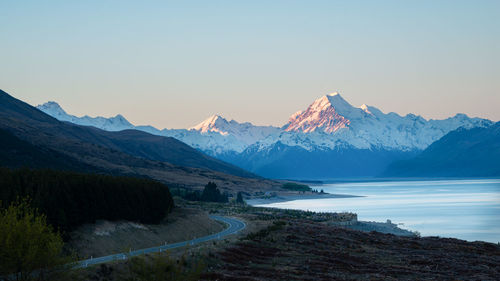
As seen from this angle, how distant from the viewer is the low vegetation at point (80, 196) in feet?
221

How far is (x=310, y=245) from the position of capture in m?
83.3

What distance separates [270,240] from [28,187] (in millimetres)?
29473

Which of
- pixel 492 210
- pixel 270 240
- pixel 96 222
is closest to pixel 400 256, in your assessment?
pixel 270 240

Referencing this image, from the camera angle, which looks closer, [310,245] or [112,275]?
[112,275]

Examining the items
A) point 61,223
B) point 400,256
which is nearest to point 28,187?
point 61,223

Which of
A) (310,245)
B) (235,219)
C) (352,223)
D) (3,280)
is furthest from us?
(352,223)

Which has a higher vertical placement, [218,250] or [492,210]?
[492,210]

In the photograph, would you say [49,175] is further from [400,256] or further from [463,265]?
[463,265]

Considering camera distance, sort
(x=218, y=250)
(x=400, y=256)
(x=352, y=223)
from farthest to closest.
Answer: (x=352, y=223)
(x=400, y=256)
(x=218, y=250)

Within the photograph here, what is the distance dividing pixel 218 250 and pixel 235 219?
53.6m

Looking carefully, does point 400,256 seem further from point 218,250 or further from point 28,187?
point 28,187

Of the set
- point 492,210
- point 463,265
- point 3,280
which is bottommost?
point 3,280

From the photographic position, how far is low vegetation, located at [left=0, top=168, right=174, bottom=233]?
6725 centimetres

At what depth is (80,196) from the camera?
242 ft
